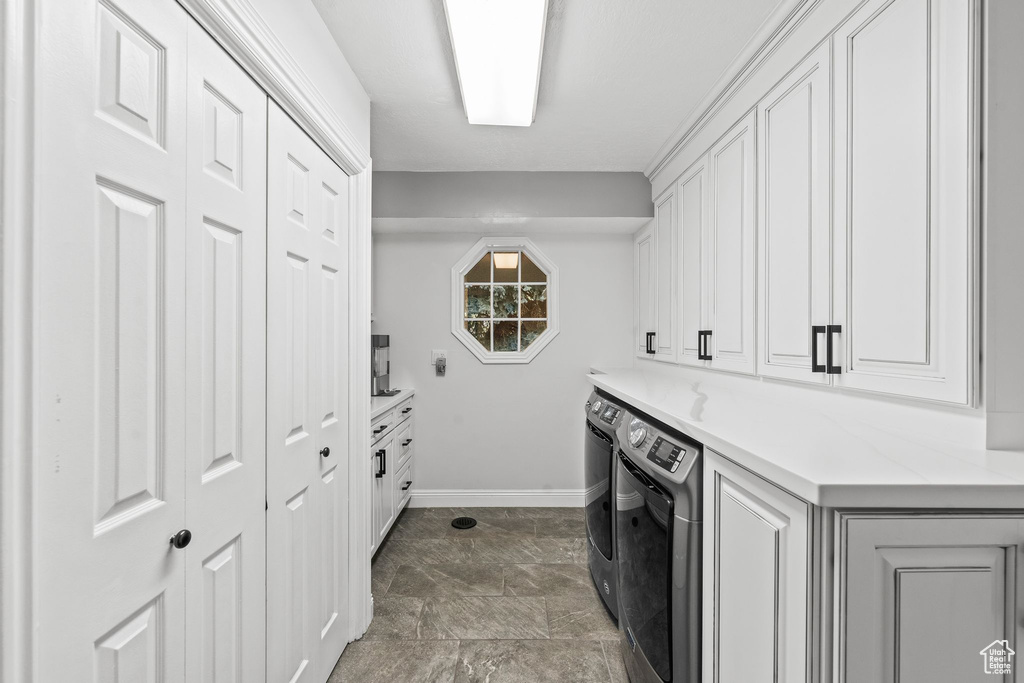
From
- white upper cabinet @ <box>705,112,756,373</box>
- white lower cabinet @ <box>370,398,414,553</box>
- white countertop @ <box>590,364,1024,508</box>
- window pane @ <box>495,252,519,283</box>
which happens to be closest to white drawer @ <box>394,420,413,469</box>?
white lower cabinet @ <box>370,398,414,553</box>

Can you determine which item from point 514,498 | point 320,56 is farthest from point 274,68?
point 514,498

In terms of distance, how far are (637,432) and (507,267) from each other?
2293mm

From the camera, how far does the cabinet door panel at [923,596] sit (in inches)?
32.9

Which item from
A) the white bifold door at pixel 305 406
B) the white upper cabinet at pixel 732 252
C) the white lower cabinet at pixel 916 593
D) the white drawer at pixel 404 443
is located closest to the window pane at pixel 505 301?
the white drawer at pixel 404 443

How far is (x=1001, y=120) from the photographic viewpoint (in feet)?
3.42

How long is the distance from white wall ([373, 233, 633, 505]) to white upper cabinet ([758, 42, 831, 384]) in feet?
6.17

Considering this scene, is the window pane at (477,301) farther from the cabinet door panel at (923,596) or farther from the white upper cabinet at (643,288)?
the cabinet door panel at (923,596)

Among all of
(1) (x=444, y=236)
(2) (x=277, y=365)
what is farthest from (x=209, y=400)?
(1) (x=444, y=236)

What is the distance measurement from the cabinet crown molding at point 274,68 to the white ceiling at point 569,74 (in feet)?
1.10

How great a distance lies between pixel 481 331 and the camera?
12.5 feet

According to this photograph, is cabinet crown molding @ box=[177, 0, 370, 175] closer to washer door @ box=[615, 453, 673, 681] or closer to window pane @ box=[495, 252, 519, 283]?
washer door @ box=[615, 453, 673, 681]

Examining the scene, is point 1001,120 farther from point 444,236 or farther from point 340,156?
point 444,236

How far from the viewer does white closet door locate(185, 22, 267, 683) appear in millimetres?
1064

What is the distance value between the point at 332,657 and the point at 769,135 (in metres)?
2.55
